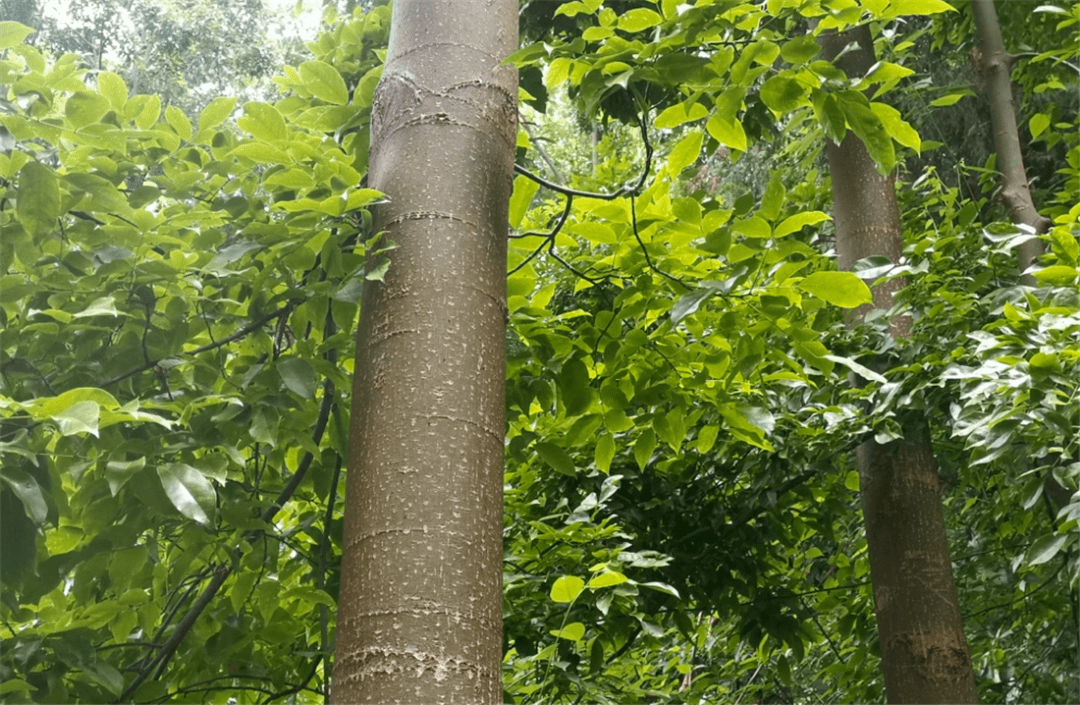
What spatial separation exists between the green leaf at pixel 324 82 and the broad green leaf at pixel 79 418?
102 cm

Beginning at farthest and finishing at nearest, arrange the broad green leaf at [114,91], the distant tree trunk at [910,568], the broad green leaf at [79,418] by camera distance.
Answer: the distant tree trunk at [910,568] → the broad green leaf at [114,91] → the broad green leaf at [79,418]

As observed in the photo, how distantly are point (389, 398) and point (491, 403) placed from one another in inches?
6.5

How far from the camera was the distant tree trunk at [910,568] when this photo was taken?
10.6 feet

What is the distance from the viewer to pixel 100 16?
16.4 m

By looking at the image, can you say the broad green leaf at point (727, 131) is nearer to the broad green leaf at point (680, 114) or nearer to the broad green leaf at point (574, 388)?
the broad green leaf at point (680, 114)

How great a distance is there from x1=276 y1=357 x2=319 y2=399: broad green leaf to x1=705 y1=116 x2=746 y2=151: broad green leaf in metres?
0.90

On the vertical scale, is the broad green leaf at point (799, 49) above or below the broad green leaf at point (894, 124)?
above

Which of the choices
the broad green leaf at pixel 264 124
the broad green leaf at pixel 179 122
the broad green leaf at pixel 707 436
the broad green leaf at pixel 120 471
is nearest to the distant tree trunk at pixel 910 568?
the broad green leaf at pixel 707 436

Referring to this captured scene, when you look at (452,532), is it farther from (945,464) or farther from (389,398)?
(945,464)

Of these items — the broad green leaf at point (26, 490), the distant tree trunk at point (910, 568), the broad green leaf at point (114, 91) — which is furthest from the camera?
the distant tree trunk at point (910, 568)

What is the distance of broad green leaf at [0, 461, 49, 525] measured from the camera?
1.47 meters

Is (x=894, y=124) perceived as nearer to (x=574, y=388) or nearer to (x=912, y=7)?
(x=912, y=7)

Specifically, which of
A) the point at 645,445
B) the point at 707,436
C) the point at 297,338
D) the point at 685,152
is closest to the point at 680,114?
the point at 685,152

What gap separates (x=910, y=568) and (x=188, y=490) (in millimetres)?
2613
